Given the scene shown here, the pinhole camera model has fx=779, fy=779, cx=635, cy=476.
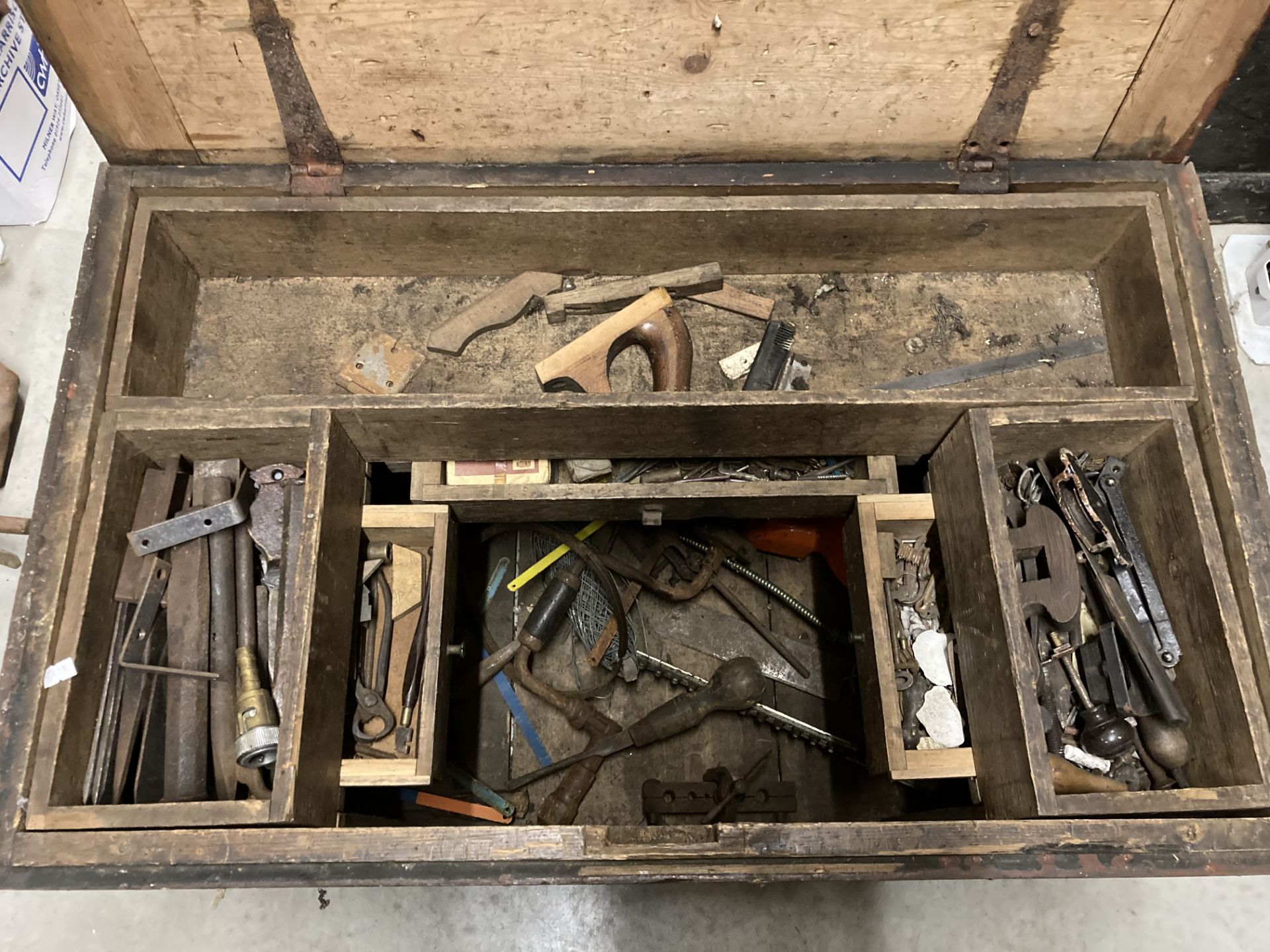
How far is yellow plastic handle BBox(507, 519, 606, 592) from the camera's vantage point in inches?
99.2

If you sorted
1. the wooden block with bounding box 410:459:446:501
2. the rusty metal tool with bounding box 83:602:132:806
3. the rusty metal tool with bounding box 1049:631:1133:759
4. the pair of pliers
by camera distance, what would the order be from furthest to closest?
the wooden block with bounding box 410:459:446:501 → the pair of pliers → the rusty metal tool with bounding box 1049:631:1133:759 → the rusty metal tool with bounding box 83:602:132:806

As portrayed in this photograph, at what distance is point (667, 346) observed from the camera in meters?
1.96

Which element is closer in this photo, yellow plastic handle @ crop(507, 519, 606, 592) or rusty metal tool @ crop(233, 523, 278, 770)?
rusty metal tool @ crop(233, 523, 278, 770)

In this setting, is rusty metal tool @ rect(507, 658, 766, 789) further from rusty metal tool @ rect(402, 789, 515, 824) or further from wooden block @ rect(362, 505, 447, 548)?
wooden block @ rect(362, 505, 447, 548)

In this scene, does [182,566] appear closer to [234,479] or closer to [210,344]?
[234,479]

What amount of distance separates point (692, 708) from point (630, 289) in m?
1.27

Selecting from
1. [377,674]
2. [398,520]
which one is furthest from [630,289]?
[377,674]

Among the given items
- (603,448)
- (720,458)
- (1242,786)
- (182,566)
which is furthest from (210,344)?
(1242,786)

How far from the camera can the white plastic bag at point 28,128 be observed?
8.81 ft

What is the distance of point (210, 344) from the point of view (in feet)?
6.59

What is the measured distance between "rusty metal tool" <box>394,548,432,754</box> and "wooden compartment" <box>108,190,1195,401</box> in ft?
1.86

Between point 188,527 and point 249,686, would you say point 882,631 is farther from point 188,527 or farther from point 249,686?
point 188,527

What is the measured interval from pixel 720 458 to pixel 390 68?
1.19 meters

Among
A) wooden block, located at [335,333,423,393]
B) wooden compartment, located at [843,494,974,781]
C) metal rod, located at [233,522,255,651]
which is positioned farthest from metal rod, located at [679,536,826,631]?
metal rod, located at [233,522,255,651]
